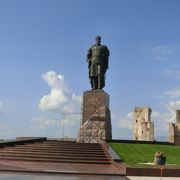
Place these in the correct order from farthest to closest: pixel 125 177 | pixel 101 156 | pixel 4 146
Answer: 1. pixel 4 146
2. pixel 101 156
3. pixel 125 177

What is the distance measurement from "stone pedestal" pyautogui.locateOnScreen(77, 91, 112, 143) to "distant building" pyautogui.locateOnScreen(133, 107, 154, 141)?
2145 cm

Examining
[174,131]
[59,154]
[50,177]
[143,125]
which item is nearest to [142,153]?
[59,154]

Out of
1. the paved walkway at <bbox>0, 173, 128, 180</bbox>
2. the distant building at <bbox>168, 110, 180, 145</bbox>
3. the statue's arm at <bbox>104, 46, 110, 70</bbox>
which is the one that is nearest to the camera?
the paved walkway at <bbox>0, 173, 128, 180</bbox>

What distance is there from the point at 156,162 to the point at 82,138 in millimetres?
10004

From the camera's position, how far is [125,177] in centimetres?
1185

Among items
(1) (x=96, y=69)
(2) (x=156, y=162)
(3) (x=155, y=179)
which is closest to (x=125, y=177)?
(3) (x=155, y=179)

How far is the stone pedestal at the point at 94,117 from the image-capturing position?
23.5 metres

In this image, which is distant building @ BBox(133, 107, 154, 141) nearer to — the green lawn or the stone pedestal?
the stone pedestal

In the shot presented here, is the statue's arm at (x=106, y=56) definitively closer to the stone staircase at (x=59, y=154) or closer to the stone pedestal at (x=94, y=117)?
the stone pedestal at (x=94, y=117)

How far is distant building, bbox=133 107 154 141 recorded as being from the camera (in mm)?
44947

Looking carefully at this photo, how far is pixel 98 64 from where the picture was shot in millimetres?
24719

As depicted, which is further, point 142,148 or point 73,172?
point 142,148

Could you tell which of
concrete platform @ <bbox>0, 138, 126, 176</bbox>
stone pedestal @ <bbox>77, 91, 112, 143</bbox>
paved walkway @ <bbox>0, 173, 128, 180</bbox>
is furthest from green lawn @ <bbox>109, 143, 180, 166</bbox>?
paved walkway @ <bbox>0, 173, 128, 180</bbox>

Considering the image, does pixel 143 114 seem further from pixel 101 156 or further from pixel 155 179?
pixel 155 179
